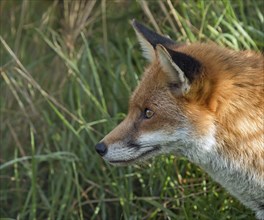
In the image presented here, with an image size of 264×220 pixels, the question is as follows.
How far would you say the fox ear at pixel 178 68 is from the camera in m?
3.95

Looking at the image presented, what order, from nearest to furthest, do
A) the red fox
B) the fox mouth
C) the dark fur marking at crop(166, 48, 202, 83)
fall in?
the dark fur marking at crop(166, 48, 202, 83)
the red fox
the fox mouth

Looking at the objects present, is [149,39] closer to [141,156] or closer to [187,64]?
[187,64]

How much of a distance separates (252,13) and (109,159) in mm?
2261

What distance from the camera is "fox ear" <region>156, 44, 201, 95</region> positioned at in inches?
155

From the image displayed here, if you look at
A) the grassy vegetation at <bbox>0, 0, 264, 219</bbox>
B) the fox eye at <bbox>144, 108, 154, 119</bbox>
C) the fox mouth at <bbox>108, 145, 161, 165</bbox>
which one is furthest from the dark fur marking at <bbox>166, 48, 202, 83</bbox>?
the grassy vegetation at <bbox>0, 0, 264, 219</bbox>

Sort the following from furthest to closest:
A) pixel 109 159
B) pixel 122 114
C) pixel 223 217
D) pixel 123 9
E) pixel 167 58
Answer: pixel 123 9 < pixel 122 114 < pixel 223 217 < pixel 109 159 < pixel 167 58

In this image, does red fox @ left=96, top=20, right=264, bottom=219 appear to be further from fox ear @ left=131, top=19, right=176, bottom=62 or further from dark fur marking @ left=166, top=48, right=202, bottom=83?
fox ear @ left=131, top=19, right=176, bottom=62

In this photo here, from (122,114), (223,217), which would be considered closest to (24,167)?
(122,114)

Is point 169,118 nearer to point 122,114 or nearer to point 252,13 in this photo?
point 122,114

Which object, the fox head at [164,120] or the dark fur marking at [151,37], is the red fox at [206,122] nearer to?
the fox head at [164,120]

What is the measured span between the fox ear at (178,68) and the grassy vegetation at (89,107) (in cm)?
110

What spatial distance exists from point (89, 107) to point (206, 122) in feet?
7.19

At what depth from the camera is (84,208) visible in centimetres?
581

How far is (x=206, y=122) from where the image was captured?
4152mm
